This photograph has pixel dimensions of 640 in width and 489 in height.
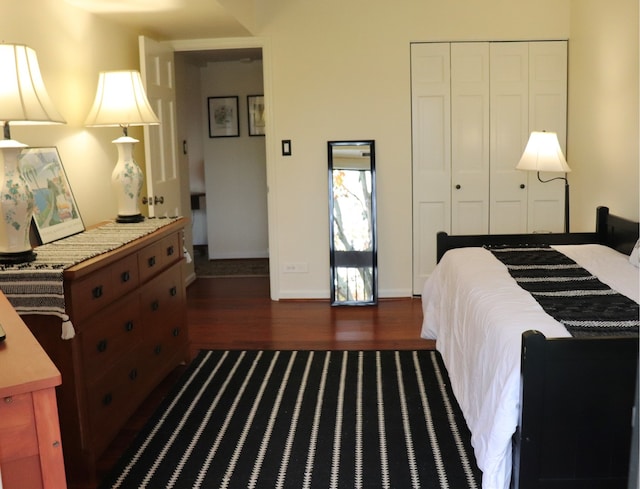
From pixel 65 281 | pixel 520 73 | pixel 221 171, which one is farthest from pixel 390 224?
pixel 65 281

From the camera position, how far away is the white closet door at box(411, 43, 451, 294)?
5227mm

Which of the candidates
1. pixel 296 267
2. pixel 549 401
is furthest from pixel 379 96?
pixel 549 401

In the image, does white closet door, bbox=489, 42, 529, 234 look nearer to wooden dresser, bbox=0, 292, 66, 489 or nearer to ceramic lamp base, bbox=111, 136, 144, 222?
ceramic lamp base, bbox=111, 136, 144, 222

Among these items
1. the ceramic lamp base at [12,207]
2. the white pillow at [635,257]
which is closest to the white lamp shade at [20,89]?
the ceramic lamp base at [12,207]

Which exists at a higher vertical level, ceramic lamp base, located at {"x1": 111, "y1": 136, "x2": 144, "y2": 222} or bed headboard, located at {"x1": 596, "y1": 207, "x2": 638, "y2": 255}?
ceramic lamp base, located at {"x1": 111, "y1": 136, "x2": 144, "y2": 222}

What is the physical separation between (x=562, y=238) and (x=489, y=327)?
1.87 meters

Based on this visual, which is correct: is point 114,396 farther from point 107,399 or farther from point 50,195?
point 50,195

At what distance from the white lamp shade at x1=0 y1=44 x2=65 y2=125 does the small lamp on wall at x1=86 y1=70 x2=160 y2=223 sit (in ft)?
3.03

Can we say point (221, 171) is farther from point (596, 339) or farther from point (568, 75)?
point (596, 339)

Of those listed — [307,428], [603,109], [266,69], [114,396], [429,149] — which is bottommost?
[307,428]

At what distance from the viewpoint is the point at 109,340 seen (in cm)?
288

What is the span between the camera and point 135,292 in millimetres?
3182

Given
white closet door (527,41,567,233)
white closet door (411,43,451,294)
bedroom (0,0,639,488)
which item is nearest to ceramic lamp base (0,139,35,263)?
bedroom (0,0,639,488)

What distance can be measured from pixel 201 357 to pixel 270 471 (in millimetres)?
1558
